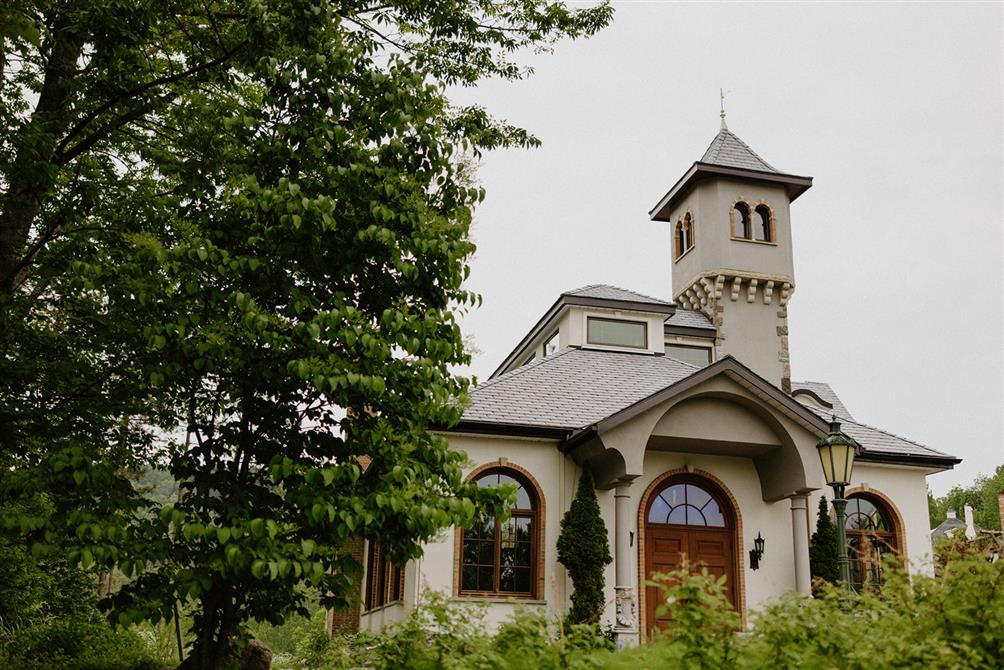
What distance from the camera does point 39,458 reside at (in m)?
8.98

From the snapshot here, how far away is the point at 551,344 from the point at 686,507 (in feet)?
22.9

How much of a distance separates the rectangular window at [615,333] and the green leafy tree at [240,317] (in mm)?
12049

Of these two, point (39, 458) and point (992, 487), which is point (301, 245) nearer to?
point (39, 458)

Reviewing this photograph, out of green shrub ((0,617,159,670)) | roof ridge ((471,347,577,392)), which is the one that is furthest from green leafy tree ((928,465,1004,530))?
green shrub ((0,617,159,670))

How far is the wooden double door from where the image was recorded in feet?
54.4

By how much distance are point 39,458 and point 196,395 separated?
230 cm

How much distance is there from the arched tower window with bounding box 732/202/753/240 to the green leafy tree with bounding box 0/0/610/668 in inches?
742

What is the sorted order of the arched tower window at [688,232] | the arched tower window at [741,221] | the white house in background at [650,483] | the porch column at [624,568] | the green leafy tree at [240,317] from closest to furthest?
the green leafy tree at [240,317] → the porch column at [624,568] → the white house in background at [650,483] → the arched tower window at [741,221] → the arched tower window at [688,232]

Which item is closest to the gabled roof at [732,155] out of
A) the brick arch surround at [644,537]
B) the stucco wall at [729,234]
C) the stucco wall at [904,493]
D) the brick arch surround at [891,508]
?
the stucco wall at [729,234]

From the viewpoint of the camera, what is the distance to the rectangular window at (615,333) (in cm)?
2098

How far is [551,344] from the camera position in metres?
22.8

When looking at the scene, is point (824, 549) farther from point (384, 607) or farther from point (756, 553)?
point (384, 607)

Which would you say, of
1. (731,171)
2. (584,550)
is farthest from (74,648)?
(731,171)

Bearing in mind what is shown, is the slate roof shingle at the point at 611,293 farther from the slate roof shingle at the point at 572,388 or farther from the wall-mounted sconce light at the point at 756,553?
the wall-mounted sconce light at the point at 756,553
